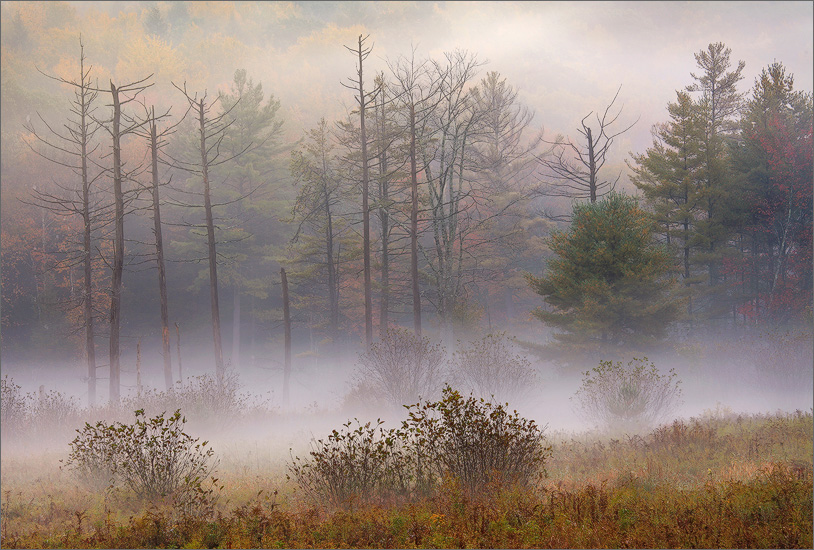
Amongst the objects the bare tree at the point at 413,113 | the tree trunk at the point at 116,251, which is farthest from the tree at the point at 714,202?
the tree trunk at the point at 116,251

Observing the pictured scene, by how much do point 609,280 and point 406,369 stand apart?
7.50 meters

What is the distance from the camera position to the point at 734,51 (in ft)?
102

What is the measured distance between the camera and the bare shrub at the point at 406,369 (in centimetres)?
1870

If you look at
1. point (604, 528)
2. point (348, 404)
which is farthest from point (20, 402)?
point (604, 528)

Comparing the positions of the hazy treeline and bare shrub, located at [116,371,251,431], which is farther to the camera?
the hazy treeline

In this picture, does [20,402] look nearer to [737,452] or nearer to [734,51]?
[737,452]

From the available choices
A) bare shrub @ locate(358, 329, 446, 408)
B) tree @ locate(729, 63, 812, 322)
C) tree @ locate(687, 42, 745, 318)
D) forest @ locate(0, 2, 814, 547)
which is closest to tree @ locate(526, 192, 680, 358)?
forest @ locate(0, 2, 814, 547)

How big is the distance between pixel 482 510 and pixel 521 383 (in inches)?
513

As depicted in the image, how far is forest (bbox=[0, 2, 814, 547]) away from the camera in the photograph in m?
7.95

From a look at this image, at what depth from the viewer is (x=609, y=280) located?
2081cm

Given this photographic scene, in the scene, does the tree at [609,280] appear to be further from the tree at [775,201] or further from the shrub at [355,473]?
the shrub at [355,473]

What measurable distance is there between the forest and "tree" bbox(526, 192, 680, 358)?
10cm

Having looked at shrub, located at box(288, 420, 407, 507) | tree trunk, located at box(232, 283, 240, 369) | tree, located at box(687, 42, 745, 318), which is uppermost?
tree, located at box(687, 42, 745, 318)

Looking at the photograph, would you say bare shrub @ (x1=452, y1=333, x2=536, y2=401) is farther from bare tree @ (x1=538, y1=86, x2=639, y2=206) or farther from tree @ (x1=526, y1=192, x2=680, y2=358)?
bare tree @ (x1=538, y1=86, x2=639, y2=206)
